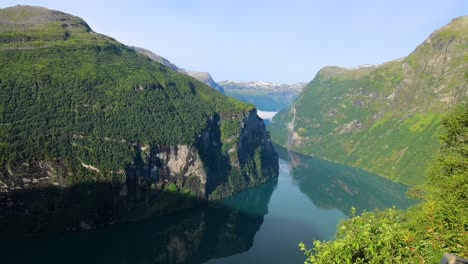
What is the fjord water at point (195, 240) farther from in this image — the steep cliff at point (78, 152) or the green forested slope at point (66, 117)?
the green forested slope at point (66, 117)

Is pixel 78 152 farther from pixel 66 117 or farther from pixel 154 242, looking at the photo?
pixel 154 242

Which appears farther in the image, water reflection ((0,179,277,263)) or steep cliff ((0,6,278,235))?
steep cliff ((0,6,278,235))

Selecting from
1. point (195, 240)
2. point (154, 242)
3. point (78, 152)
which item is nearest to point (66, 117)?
point (78, 152)

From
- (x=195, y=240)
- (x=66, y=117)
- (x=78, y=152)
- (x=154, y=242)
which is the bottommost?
Result: (x=195, y=240)

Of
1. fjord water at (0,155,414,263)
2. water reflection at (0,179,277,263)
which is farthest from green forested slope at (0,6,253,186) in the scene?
fjord water at (0,155,414,263)

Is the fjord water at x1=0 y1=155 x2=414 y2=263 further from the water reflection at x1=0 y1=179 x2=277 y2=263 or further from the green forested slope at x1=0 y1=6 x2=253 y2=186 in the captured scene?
the green forested slope at x1=0 y1=6 x2=253 y2=186

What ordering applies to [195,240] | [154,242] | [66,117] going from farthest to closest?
[66,117] → [195,240] → [154,242]

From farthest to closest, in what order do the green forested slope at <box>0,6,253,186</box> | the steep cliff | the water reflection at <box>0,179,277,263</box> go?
the green forested slope at <box>0,6,253,186</box>, the steep cliff, the water reflection at <box>0,179,277,263</box>

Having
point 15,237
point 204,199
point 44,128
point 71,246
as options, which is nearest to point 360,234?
point 71,246
